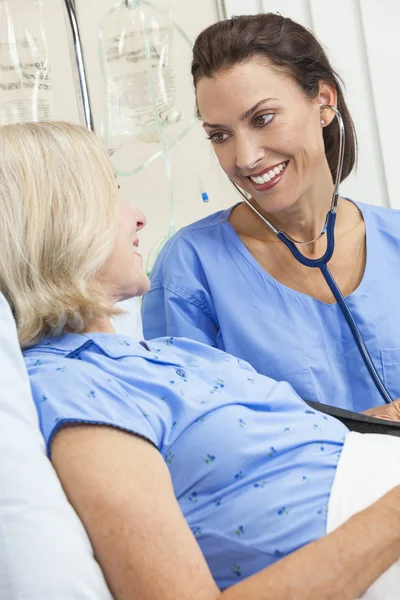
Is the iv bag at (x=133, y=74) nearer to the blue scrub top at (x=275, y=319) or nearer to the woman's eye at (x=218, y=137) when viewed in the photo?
the woman's eye at (x=218, y=137)

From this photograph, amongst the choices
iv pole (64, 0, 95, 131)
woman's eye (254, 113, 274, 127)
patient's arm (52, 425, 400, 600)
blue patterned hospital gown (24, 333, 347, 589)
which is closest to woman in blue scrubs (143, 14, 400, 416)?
woman's eye (254, 113, 274, 127)

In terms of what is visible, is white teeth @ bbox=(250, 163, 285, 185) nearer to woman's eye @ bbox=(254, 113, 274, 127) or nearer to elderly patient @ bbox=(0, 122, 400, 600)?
woman's eye @ bbox=(254, 113, 274, 127)

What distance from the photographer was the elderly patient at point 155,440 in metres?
0.96

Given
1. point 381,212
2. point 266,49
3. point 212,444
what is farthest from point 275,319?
point 212,444

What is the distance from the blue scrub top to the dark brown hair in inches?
15.1

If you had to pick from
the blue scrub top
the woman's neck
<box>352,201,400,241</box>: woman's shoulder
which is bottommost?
the blue scrub top

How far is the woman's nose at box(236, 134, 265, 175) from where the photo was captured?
6.01ft

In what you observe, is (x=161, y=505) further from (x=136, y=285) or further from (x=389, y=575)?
(x=136, y=285)

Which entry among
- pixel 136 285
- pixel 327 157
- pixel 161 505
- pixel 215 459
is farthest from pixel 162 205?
pixel 161 505

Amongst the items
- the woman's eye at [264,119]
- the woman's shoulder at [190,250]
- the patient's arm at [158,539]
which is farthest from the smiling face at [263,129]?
the patient's arm at [158,539]

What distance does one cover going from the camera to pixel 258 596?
3.09ft

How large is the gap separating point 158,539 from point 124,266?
1.70 ft

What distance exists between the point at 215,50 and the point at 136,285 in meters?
0.73

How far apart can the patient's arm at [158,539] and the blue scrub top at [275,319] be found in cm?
78
